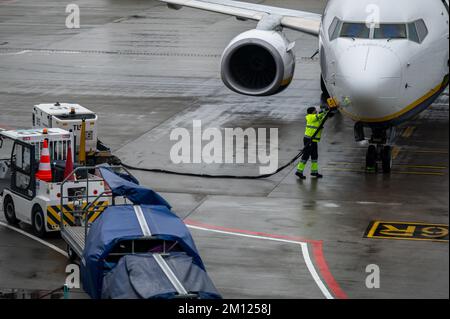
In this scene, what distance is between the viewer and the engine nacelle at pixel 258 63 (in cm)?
3004

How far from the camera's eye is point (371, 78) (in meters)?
23.6

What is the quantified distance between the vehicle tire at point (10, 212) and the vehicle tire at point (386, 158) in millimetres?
8854

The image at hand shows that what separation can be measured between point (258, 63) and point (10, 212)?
35.2ft

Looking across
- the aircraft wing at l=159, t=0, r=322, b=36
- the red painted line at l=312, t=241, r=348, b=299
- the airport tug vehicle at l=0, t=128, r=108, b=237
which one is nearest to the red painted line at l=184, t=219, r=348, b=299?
the red painted line at l=312, t=241, r=348, b=299

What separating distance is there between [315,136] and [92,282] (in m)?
10.1

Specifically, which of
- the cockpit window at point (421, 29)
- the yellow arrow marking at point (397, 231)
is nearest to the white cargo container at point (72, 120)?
the yellow arrow marking at point (397, 231)

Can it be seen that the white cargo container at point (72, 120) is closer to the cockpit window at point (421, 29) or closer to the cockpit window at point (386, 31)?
the cockpit window at point (386, 31)

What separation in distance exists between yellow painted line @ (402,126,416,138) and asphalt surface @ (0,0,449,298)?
0.29 feet

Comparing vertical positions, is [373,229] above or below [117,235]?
below

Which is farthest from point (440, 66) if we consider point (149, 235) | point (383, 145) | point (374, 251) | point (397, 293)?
point (149, 235)

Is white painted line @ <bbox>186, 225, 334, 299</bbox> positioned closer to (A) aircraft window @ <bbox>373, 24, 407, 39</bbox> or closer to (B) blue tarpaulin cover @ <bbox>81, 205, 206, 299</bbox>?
(B) blue tarpaulin cover @ <bbox>81, 205, 206, 299</bbox>

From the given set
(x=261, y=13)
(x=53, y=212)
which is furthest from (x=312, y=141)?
(x=261, y=13)

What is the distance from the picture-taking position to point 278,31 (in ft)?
105

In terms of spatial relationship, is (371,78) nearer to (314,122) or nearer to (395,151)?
(314,122)
